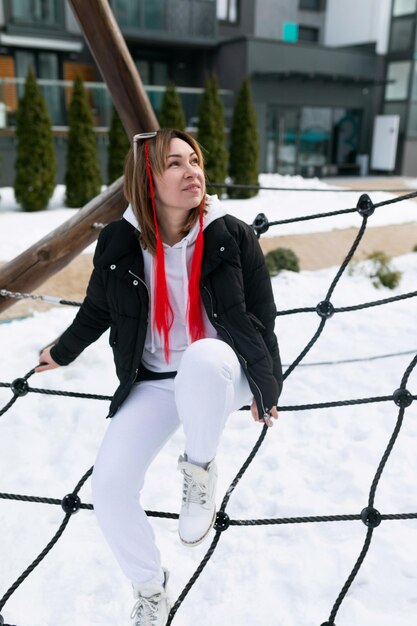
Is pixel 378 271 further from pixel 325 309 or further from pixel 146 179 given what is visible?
pixel 146 179

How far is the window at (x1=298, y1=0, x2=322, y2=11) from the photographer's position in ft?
48.1

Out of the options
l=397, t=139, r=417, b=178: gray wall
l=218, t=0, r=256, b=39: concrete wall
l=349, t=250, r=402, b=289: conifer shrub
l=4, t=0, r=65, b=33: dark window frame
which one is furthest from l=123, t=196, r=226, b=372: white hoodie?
l=397, t=139, r=417, b=178: gray wall

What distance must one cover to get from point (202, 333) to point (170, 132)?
0.47 meters

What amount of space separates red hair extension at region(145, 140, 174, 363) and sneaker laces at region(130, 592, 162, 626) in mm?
533

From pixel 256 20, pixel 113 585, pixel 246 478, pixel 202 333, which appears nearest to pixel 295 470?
pixel 246 478

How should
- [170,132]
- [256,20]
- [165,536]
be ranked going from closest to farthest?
[170,132] → [165,536] → [256,20]

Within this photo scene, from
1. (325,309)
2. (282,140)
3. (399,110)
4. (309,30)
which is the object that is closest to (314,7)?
(309,30)

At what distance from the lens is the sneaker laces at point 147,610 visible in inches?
47.7

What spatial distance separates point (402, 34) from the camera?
543 inches

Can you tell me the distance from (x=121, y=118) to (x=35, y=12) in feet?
33.4

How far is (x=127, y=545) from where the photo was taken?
1.17 metres

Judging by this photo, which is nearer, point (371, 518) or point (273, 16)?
point (371, 518)

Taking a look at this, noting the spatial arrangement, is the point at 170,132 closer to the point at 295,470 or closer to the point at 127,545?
the point at 127,545

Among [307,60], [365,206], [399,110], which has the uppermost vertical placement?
[307,60]
